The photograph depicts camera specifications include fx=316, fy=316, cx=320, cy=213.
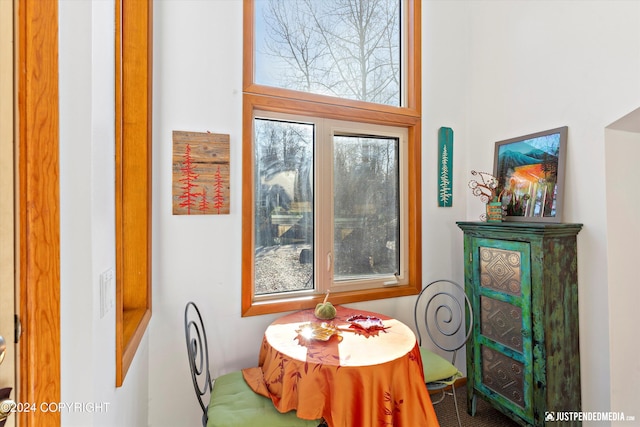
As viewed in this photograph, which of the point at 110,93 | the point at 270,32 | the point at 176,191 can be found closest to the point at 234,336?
the point at 176,191

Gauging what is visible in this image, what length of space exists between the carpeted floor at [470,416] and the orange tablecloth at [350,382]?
104 cm

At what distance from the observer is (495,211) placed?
7.64 feet

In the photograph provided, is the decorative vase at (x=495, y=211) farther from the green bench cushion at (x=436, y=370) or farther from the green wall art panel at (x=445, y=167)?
the green bench cushion at (x=436, y=370)

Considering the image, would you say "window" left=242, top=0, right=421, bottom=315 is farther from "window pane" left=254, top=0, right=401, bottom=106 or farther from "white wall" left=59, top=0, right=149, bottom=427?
"white wall" left=59, top=0, right=149, bottom=427

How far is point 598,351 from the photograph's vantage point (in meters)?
1.90

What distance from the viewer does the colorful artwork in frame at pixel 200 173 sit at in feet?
6.42

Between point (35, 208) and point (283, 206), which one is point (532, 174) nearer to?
point (283, 206)

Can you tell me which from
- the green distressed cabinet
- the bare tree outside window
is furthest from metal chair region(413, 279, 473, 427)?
the green distressed cabinet

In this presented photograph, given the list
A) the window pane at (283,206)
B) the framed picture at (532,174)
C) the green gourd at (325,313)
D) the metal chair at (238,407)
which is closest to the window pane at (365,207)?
the window pane at (283,206)

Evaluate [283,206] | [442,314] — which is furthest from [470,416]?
[283,206]

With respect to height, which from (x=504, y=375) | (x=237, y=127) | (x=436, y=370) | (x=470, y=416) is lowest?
(x=470, y=416)

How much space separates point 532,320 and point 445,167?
1.35 m

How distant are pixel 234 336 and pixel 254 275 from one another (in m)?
0.41

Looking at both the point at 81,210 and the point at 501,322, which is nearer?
the point at 81,210
